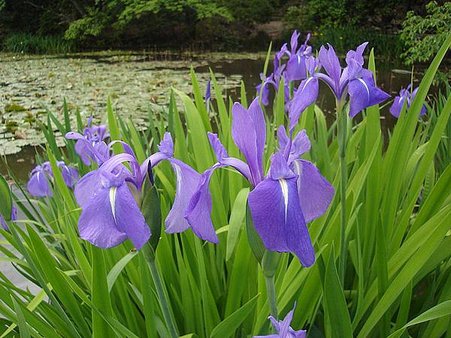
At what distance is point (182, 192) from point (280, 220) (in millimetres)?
162

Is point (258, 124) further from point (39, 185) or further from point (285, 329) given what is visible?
point (39, 185)

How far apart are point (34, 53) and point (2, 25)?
2.28 metres

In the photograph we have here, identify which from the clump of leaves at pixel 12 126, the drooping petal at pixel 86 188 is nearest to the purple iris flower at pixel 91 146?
the drooping petal at pixel 86 188

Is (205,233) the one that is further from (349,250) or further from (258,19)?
(258,19)

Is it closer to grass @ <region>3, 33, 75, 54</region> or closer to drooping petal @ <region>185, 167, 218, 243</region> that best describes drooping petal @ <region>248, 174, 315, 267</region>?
drooping petal @ <region>185, 167, 218, 243</region>

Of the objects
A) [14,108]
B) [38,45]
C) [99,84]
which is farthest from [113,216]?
[38,45]

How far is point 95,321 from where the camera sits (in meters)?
0.88

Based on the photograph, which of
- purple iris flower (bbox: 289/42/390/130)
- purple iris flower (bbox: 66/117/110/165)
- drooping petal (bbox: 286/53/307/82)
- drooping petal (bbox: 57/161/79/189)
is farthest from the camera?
drooping petal (bbox: 57/161/79/189)

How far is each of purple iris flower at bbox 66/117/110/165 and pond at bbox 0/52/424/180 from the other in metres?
1.90

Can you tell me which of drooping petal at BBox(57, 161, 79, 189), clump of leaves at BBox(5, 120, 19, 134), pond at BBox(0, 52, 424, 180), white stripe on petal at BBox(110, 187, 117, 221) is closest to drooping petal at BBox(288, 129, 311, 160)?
white stripe on petal at BBox(110, 187, 117, 221)

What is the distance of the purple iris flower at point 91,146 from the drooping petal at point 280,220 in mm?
323

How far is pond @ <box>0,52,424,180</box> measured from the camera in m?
4.67

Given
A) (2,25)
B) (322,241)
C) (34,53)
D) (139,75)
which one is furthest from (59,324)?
(2,25)

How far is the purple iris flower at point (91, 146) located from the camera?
2.62ft
